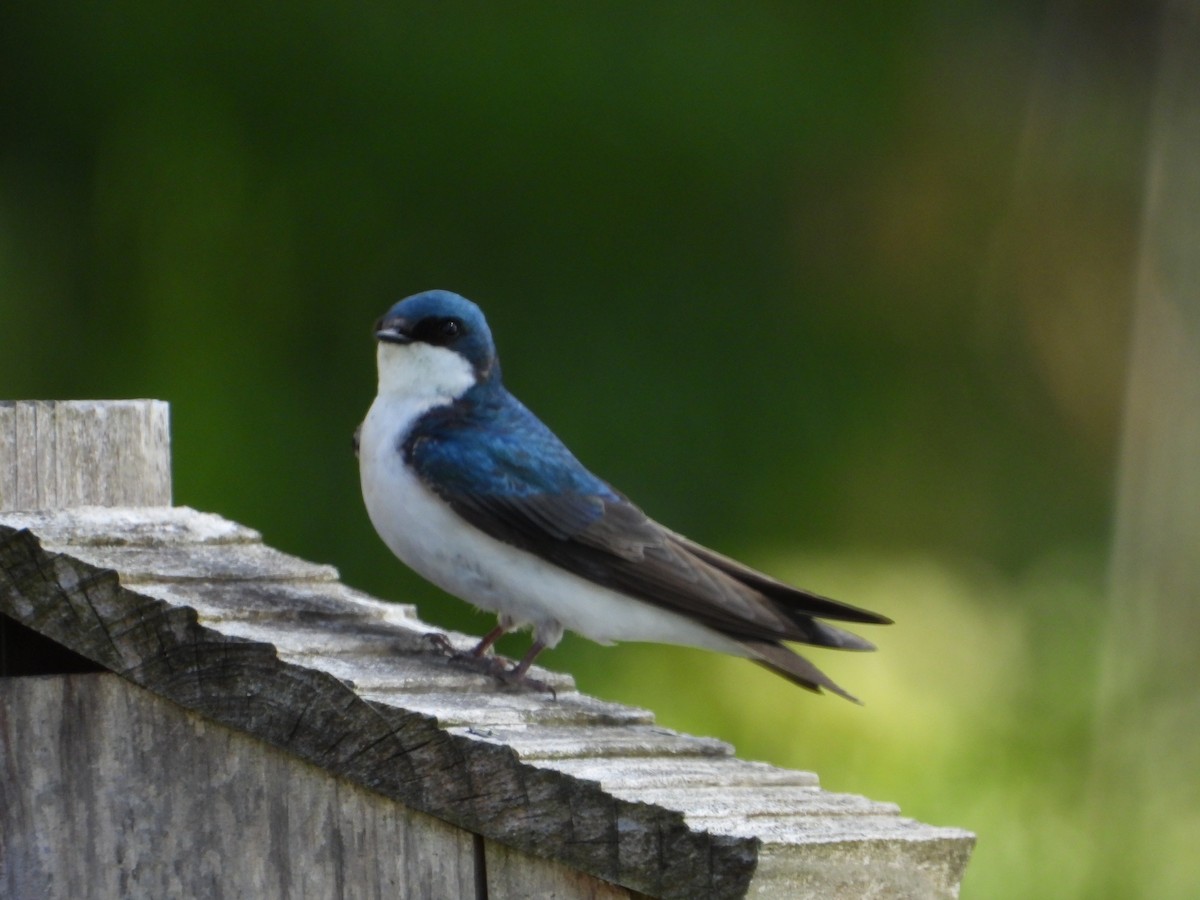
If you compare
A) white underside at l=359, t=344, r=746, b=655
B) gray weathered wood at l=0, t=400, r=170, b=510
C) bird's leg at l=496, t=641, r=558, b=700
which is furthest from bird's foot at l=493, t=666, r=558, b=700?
gray weathered wood at l=0, t=400, r=170, b=510

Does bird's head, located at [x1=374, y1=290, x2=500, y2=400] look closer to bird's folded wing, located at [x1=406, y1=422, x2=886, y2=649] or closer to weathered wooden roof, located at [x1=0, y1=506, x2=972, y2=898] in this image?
bird's folded wing, located at [x1=406, y1=422, x2=886, y2=649]

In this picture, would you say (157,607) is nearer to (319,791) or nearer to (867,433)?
(319,791)

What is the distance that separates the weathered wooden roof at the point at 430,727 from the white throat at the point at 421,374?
560 mm

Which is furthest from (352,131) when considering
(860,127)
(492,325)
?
(860,127)

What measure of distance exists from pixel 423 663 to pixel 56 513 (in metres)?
0.53

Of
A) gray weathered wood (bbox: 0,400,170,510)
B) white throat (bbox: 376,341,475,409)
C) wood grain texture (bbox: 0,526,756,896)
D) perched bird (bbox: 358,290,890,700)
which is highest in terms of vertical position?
white throat (bbox: 376,341,475,409)

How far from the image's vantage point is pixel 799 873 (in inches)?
66.4

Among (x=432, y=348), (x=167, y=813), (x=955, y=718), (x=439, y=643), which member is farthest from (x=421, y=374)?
(x=955, y=718)

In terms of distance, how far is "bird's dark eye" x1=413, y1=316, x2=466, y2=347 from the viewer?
2904 mm

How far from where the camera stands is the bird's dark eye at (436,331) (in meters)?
2.90

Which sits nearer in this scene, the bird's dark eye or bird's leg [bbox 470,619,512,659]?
bird's leg [bbox 470,619,512,659]

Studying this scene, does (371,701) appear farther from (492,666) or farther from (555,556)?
(555,556)

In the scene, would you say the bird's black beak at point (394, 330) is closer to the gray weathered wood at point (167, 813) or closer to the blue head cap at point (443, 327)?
the blue head cap at point (443, 327)

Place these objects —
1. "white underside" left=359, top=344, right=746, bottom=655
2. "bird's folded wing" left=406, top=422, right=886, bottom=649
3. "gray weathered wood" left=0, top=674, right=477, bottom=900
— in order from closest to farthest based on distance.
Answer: "gray weathered wood" left=0, top=674, right=477, bottom=900 → "bird's folded wing" left=406, top=422, right=886, bottom=649 → "white underside" left=359, top=344, right=746, bottom=655
